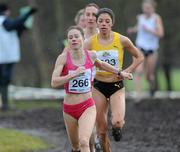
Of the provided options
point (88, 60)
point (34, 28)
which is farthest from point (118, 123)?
point (34, 28)

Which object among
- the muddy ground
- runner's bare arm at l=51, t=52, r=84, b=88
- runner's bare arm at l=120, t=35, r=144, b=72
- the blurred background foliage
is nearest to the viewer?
runner's bare arm at l=51, t=52, r=84, b=88

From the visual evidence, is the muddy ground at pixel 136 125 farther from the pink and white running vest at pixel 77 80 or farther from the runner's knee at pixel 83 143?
the runner's knee at pixel 83 143

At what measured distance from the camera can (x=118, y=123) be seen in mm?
12016

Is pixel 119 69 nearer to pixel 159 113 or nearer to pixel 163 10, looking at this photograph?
pixel 159 113

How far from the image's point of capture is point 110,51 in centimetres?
1218

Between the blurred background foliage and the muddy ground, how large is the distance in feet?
30.0

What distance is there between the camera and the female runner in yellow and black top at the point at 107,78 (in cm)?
1214

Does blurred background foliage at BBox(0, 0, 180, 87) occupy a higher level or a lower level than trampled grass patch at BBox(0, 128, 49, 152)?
lower

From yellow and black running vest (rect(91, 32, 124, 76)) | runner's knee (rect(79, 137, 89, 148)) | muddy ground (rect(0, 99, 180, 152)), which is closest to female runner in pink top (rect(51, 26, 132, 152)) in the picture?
runner's knee (rect(79, 137, 89, 148))

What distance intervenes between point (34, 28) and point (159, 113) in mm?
11849

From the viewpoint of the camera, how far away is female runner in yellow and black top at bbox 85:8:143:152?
12.1 metres

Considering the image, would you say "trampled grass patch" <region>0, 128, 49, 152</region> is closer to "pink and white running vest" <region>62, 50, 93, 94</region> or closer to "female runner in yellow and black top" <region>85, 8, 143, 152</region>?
"female runner in yellow and black top" <region>85, 8, 143, 152</region>

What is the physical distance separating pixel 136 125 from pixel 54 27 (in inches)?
689

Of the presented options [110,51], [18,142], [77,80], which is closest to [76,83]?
[77,80]
